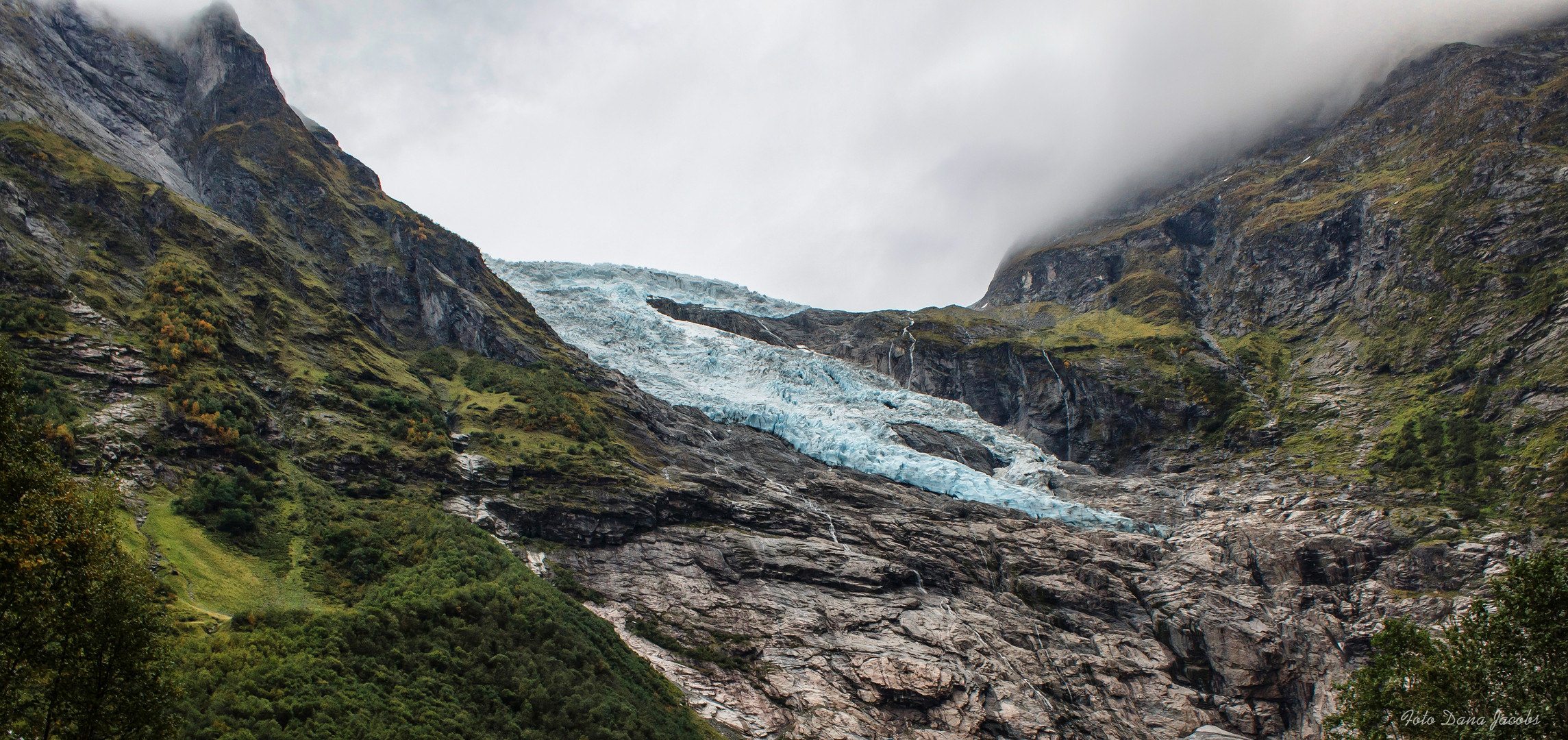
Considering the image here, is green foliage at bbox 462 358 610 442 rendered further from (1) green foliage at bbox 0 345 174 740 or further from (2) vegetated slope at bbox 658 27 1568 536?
(2) vegetated slope at bbox 658 27 1568 536

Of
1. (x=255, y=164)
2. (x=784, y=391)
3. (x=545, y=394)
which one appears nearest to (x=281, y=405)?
(x=545, y=394)

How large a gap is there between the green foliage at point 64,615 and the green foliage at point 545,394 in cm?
4623

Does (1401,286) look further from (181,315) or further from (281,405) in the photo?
(181,315)

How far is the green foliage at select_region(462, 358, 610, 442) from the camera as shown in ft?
211

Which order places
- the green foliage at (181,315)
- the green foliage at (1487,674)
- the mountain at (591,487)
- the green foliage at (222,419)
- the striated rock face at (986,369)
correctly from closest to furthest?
the green foliage at (1487,674) < the mountain at (591,487) < the green foliage at (222,419) < the green foliage at (181,315) < the striated rock face at (986,369)

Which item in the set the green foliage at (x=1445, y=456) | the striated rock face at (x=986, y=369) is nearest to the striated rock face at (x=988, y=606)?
the green foliage at (x=1445, y=456)

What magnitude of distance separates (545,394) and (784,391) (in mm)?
33784

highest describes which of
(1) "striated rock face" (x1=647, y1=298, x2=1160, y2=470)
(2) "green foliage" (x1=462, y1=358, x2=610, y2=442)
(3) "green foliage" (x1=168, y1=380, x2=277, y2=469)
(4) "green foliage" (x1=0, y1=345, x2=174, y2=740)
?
(1) "striated rock face" (x1=647, y1=298, x2=1160, y2=470)

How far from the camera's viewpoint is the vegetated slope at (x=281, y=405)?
1151 inches

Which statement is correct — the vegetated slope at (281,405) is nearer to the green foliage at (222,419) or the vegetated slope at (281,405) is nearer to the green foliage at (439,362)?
the green foliage at (222,419)

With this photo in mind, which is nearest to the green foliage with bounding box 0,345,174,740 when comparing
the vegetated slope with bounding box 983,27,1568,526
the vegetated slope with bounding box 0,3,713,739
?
the vegetated slope with bounding box 0,3,713,739

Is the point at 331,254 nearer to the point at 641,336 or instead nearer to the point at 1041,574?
the point at 641,336

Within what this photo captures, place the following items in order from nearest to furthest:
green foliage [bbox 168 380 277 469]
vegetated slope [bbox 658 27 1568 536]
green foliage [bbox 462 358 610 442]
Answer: green foliage [bbox 168 380 277 469] < green foliage [bbox 462 358 610 442] < vegetated slope [bbox 658 27 1568 536]

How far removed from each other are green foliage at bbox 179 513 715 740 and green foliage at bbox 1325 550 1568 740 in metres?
30.1
